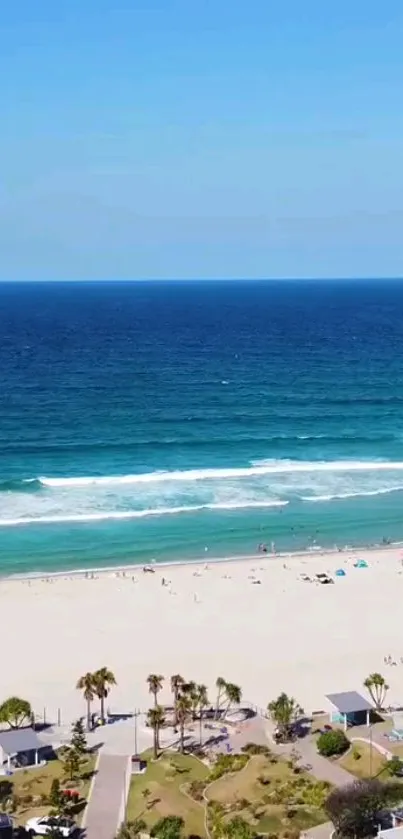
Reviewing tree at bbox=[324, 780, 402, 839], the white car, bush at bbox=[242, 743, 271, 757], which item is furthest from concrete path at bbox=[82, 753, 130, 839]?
tree at bbox=[324, 780, 402, 839]

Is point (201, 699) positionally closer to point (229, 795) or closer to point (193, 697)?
point (193, 697)

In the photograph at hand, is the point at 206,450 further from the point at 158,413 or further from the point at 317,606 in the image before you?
the point at 317,606

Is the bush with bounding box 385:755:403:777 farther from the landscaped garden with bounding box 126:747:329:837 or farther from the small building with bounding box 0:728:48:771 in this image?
the small building with bounding box 0:728:48:771

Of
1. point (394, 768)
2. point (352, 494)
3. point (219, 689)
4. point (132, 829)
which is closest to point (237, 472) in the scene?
point (352, 494)

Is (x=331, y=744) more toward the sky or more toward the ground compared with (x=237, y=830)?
Answer: more toward the ground

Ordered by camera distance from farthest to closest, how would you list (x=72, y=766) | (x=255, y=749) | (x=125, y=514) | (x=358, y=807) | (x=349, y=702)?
(x=125, y=514), (x=349, y=702), (x=255, y=749), (x=72, y=766), (x=358, y=807)

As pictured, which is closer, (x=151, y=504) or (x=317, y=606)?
(x=317, y=606)

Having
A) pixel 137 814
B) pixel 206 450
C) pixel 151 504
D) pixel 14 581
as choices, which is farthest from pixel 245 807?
→ pixel 206 450
